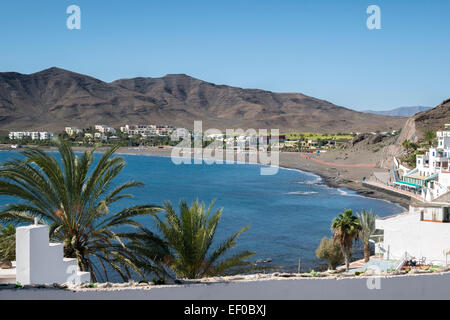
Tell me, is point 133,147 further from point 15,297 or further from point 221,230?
point 15,297

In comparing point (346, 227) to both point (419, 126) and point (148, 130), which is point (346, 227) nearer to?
point (419, 126)

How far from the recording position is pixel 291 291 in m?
5.18

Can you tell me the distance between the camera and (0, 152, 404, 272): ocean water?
94.0 ft

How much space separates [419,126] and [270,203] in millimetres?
35378

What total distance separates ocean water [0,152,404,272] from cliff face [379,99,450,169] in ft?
36.9

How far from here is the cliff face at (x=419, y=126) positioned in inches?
2672

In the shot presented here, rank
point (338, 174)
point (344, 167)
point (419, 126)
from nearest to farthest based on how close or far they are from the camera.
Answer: point (338, 174), point (419, 126), point (344, 167)

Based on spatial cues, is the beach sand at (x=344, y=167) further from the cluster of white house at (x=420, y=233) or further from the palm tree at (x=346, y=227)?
the cluster of white house at (x=420, y=233)

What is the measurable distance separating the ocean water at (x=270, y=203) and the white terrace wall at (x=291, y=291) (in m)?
17.6

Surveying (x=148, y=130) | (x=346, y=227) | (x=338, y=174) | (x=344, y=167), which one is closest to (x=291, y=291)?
(x=346, y=227)

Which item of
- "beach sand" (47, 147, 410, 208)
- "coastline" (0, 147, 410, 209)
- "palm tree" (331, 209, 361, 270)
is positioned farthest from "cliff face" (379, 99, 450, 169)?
"palm tree" (331, 209, 361, 270)

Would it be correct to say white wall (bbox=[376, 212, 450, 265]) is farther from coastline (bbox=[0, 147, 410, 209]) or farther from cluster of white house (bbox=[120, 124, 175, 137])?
cluster of white house (bbox=[120, 124, 175, 137])

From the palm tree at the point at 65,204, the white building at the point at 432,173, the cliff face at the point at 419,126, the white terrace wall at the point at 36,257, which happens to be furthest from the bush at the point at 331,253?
the cliff face at the point at 419,126
